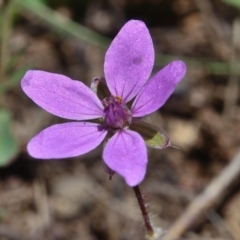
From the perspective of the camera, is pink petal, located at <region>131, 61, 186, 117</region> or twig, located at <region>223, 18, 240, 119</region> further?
twig, located at <region>223, 18, 240, 119</region>

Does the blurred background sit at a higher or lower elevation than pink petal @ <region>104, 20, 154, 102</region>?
lower

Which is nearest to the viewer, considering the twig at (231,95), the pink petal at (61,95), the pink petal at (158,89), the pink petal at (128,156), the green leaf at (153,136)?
the pink petal at (128,156)

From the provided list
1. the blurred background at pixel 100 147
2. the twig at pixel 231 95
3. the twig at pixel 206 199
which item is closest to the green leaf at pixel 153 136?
the blurred background at pixel 100 147

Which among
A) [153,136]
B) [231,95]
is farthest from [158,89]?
[231,95]

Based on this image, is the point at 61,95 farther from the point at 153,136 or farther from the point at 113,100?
the point at 153,136

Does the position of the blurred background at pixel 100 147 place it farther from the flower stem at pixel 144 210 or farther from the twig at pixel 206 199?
the flower stem at pixel 144 210

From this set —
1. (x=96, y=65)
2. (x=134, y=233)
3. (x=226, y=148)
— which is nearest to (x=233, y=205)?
(x=226, y=148)

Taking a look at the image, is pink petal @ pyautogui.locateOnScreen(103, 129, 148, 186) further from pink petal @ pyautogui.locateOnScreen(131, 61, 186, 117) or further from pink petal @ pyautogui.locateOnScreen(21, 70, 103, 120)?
pink petal @ pyautogui.locateOnScreen(21, 70, 103, 120)

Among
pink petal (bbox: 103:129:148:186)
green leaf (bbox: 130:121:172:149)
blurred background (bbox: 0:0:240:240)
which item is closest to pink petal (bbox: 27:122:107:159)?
pink petal (bbox: 103:129:148:186)
